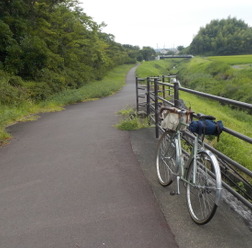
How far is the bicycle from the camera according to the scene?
2.57m

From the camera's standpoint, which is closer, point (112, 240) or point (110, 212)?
point (112, 240)

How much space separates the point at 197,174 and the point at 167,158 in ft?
2.82

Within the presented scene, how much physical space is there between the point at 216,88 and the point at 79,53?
507 inches

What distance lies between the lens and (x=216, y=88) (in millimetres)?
24578

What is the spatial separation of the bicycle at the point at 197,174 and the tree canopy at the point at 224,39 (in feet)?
308

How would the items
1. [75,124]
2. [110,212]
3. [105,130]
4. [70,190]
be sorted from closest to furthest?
[110,212] < [70,190] < [105,130] < [75,124]

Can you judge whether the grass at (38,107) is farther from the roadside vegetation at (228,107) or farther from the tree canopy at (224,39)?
the tree canopy at (224,39)

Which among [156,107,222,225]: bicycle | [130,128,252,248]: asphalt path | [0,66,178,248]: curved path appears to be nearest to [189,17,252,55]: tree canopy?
[0,66,178,248]: curved path

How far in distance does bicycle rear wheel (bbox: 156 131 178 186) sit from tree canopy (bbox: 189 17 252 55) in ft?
307

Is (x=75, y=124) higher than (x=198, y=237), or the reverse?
(x=198, y=237)

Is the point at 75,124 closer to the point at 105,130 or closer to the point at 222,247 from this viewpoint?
the point at 105,130

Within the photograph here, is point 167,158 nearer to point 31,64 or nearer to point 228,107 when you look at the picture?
point 31,64

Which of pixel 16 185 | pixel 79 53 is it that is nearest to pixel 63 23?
pixel 79 53

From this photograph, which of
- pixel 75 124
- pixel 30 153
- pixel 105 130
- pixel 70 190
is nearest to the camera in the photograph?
pixel 70 190
